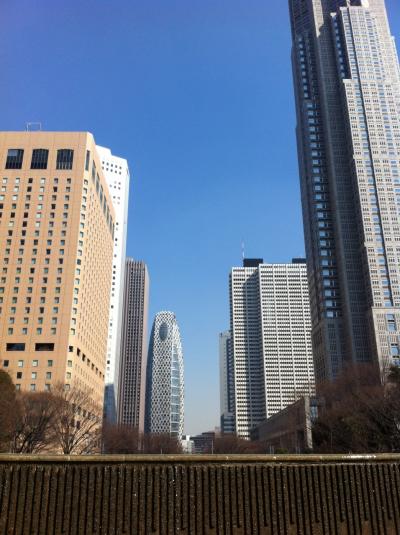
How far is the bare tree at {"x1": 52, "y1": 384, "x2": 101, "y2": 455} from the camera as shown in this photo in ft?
210

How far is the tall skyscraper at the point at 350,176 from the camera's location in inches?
4914

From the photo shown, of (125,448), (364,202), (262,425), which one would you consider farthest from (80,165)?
(262,425)

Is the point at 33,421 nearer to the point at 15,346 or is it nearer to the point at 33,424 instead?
the point at 33,424

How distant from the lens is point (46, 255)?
4338 inches

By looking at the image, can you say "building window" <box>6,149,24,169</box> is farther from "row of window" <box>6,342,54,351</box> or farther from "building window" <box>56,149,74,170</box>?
"row of window" <box>6,342,54,351</box>

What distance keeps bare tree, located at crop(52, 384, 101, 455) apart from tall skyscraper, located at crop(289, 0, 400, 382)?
69866 mm

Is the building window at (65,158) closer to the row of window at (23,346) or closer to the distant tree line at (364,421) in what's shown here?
the row of window at (23,346)

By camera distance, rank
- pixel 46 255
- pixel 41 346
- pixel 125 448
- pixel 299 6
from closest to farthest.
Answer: pixel 125 448 → pixel 41 346 → pixel 46 255 → pixel 299 6

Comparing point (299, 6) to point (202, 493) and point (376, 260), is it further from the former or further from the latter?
point (202, 493)

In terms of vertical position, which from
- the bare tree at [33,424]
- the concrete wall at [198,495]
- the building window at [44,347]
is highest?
the building window at [44,347]

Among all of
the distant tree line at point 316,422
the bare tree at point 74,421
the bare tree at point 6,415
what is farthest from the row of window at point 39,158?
the bare tree at point 6,415

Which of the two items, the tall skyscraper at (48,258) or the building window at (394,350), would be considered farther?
the building window at (394,350)

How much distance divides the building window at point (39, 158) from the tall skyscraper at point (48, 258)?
0.79ft

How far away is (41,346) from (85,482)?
9048 centimetres
